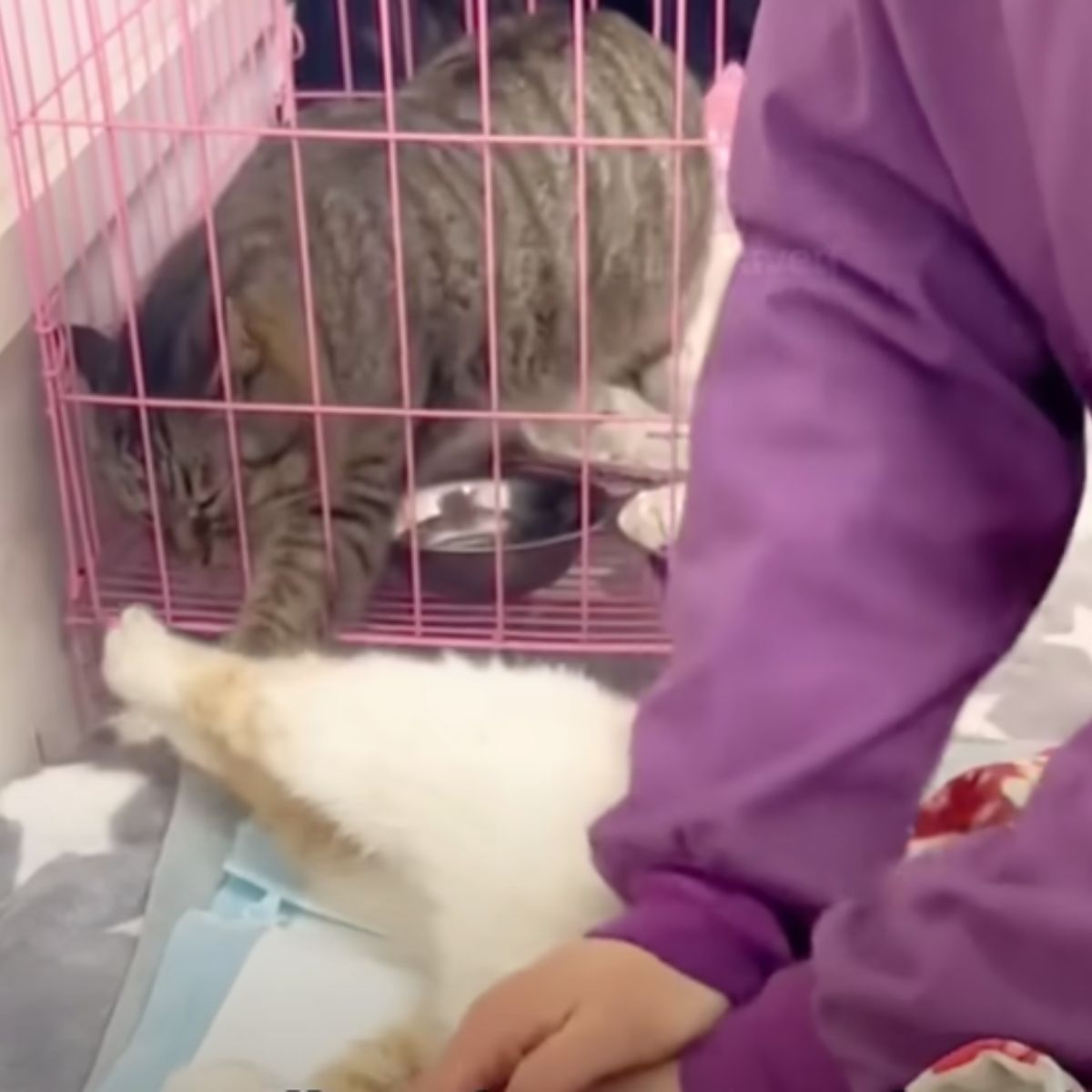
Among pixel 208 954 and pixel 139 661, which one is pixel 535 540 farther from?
pixel 208 954

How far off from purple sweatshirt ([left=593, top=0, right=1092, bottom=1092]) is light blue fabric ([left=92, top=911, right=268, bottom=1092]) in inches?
15.9

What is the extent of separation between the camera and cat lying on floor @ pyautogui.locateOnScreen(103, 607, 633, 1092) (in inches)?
40.8

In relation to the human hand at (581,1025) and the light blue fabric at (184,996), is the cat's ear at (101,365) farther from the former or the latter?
the human hand at (581,1025)

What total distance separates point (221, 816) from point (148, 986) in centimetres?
15

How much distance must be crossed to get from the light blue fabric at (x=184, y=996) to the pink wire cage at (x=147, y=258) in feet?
1.02

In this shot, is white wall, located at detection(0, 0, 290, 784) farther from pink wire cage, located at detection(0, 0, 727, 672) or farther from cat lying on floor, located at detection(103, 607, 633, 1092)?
cat lying on floor, located at detection(103, 607, 633, 1092)

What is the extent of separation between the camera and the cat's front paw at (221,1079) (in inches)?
41.0

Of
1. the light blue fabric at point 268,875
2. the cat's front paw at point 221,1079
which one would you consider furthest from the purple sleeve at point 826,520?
the light blue fabric at point 268,875

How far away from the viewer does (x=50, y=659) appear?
1.48m

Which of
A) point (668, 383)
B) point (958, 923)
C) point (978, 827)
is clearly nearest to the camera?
point (958, 923)

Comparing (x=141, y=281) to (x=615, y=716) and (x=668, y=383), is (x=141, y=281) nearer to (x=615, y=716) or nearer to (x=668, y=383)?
(x=668, y=383)

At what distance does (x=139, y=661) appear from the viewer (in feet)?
4.32

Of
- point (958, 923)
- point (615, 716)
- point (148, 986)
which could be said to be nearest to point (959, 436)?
point (958, 923)

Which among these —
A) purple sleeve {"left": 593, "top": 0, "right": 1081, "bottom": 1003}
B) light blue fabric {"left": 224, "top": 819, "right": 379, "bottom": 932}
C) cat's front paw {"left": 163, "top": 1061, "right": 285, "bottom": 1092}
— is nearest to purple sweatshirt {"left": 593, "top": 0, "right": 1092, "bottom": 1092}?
purple sleeve {"left": 593, "top": 0, "right": 1081, "bottom": 1003}
